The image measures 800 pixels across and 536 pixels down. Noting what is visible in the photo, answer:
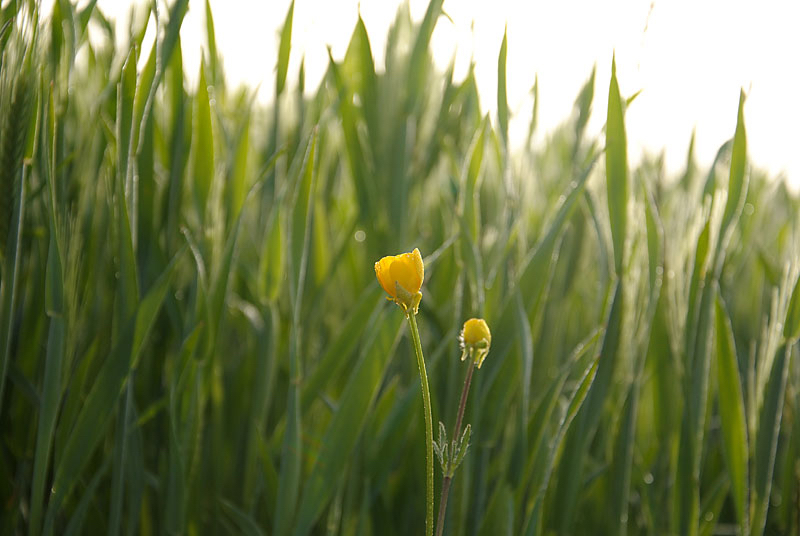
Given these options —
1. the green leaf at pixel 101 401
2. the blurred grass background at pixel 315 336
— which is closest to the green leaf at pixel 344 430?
the blurred grass background at pixel 315 336

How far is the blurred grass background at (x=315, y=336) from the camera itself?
0.59m

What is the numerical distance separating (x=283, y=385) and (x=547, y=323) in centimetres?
37

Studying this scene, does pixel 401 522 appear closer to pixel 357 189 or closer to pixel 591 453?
pixel 591 453

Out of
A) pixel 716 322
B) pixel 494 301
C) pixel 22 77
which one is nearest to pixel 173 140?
pixel 22 77

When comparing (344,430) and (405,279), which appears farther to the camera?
(344,430)

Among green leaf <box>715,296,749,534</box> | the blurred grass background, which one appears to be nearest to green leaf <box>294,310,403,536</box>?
the blurred grass background

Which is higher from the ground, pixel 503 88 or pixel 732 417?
pixel 503 88

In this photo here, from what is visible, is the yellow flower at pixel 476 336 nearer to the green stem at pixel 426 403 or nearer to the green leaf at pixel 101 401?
the green stem at pixel 426 403

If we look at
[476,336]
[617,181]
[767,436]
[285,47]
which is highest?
[285,47]

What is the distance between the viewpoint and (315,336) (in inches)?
35.1

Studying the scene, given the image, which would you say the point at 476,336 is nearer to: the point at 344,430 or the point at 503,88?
the point at 344,430

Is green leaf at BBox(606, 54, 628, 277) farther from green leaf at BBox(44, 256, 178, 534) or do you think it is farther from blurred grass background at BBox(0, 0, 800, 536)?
green leaf at BBox(44, 256, 178, 534)

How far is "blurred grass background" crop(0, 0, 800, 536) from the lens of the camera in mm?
592

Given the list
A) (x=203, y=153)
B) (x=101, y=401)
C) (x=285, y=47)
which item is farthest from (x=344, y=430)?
(x=285, y=47)
